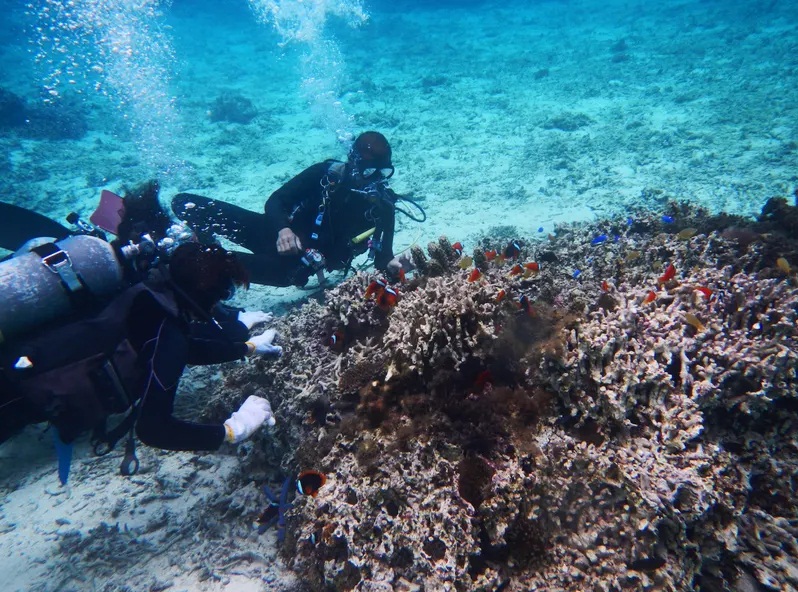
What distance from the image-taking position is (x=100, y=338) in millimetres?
2672

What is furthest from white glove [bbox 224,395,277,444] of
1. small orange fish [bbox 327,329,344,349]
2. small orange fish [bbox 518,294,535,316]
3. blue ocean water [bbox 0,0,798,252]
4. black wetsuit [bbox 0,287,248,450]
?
blue ocean water [bbox 0,0,798,252]

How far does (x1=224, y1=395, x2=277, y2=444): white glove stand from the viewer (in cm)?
334

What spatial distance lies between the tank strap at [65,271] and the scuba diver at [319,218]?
11.6ft

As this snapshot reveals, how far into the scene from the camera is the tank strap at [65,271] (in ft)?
8.89

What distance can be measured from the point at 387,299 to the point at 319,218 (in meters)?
3.23

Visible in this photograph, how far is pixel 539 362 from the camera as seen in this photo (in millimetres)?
3039

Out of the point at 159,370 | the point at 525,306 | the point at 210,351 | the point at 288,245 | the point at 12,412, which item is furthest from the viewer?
the point at 288,245

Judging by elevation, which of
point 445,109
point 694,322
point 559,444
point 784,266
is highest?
point 445,109

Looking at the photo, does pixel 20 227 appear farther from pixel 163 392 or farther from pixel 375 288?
pixel 375 288

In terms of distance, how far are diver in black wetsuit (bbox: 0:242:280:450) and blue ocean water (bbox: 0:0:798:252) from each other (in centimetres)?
742

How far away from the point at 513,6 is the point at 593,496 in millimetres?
51701

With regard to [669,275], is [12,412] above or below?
below

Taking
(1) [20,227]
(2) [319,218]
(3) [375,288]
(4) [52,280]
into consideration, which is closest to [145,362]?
(4) [52,280]

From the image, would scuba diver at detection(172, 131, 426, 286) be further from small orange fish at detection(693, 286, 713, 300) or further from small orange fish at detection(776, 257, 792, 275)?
small orange fish at detection(776, 257, 792, 275)
